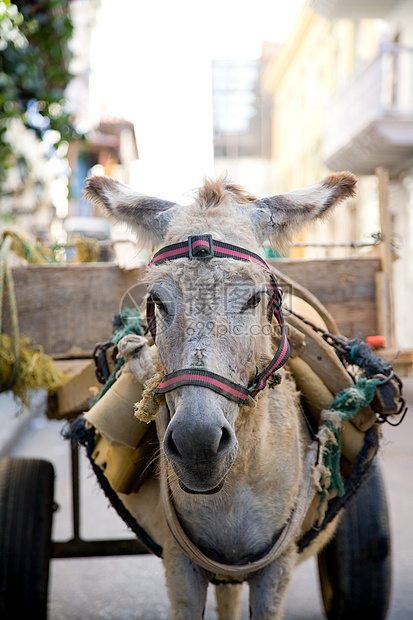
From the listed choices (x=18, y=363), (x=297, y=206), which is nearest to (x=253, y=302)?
(x=297, y=206)

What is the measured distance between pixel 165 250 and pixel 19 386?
1.54m

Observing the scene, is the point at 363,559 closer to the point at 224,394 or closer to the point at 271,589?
the point at 271,589

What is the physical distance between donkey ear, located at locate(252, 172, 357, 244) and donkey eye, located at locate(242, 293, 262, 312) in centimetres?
32

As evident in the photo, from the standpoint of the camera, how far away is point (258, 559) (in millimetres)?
2016

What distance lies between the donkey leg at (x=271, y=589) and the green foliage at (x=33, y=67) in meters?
6.29

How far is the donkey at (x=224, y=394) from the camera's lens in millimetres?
1586

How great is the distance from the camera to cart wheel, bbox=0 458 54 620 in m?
2.91

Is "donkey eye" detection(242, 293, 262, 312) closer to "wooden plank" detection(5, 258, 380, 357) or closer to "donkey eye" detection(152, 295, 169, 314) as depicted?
"donkey eye" detection(152, 295, 169, 314)

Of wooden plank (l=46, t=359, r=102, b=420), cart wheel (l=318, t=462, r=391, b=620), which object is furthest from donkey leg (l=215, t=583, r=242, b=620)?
wooden plank (l=46, t=359, r=102, b=420)

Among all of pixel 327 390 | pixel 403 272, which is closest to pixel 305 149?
pixel 403 272

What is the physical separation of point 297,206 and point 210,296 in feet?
1.84

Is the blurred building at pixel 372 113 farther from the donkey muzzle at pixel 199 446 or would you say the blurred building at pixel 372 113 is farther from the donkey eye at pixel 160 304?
the donkey muzzle at pixel 199 446

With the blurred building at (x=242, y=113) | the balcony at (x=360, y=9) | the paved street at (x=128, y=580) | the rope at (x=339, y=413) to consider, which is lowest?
the paved street at (x=128, y=580)

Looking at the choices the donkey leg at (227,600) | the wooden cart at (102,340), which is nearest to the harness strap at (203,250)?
the wooden cart at (102,340)
